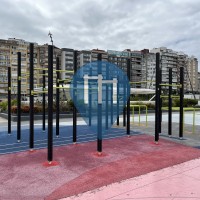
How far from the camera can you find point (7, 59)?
266 ft

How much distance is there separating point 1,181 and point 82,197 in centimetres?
173

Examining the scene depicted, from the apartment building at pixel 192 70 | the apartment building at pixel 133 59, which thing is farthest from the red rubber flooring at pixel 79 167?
the apartment building at pixel 192 70

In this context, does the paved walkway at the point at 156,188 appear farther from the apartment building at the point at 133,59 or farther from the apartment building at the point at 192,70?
the apartment building at the point at 192,70

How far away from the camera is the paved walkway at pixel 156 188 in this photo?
369 centimetres

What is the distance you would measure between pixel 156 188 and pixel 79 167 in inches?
74.0

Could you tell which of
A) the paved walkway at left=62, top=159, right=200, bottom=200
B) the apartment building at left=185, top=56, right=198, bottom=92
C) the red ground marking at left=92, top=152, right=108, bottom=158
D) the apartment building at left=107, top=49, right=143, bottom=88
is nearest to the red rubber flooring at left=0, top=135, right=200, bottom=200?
the red ground marking at left=92, top=152, right=108, bottom=158

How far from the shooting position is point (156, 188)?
13.2 ft

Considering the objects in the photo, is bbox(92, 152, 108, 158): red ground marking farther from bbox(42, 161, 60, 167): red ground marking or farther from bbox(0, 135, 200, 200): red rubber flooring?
bbox(42, 161, 60, 167): red ground marking

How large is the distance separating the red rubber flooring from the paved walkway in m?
0.25

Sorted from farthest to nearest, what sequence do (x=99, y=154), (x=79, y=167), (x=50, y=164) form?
(x=99, y=154) < (x=50, y=164) < (x=79, y=167)

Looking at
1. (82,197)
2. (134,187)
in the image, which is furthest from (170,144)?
(82,197)

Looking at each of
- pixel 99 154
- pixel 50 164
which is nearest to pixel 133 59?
pixel 99 154

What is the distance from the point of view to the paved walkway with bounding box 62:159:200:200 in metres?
3.69

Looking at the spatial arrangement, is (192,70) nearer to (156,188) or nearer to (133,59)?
(133,59)
